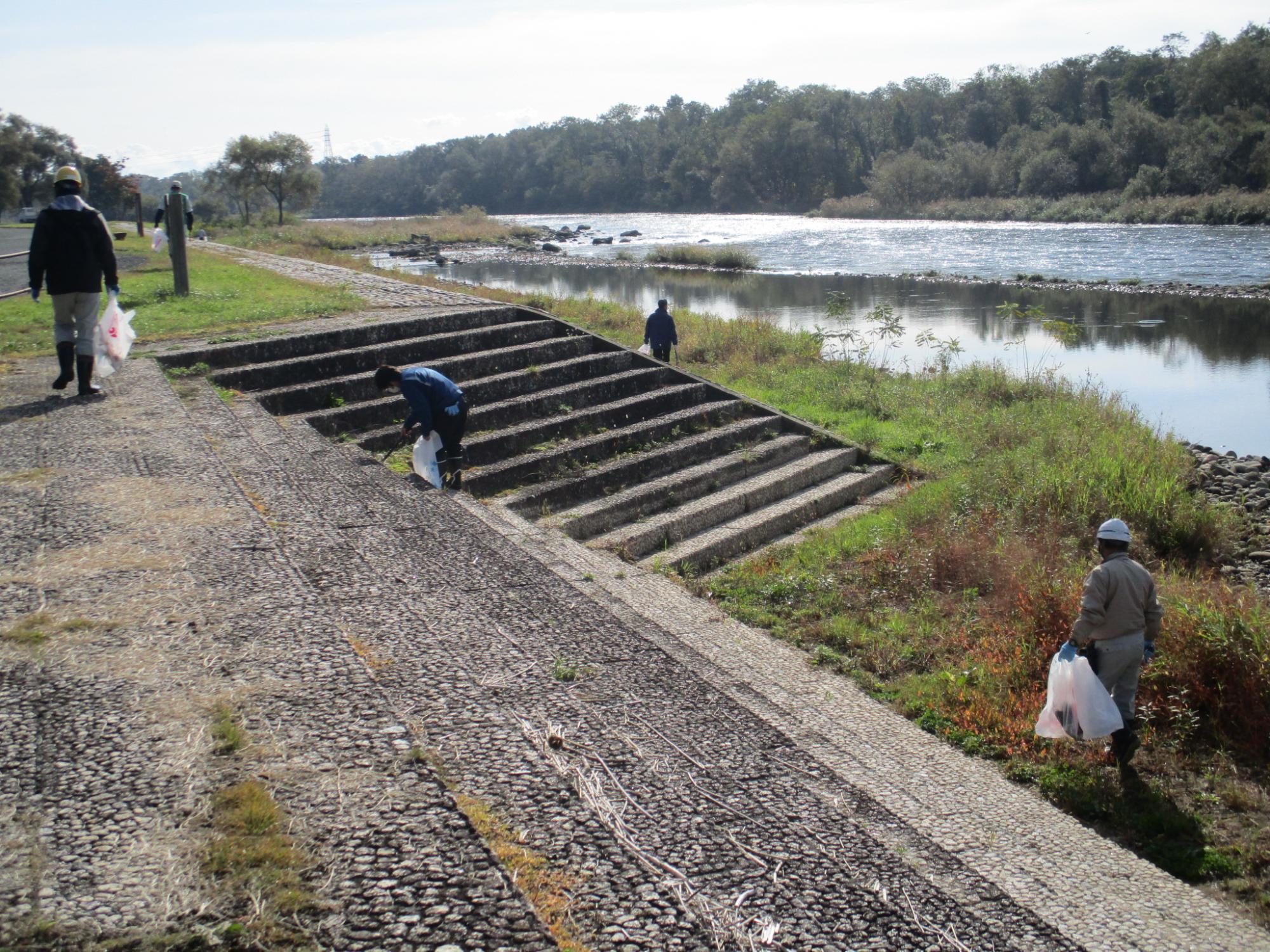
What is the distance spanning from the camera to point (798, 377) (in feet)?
52.7

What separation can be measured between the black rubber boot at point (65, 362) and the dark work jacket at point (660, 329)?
8.05 m

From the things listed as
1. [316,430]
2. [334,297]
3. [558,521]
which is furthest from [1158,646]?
[334,297]

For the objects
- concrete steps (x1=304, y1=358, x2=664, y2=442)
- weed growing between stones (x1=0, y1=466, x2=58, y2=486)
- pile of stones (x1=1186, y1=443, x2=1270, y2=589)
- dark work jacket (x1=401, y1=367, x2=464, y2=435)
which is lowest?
pile of stones (x1=1186, y1=443, x2=1270, y2=589)

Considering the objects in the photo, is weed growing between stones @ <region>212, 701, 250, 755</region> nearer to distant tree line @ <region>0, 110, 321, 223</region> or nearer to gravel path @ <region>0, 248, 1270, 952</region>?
gravel path @ <region>0, 248, 1270, 952</region>

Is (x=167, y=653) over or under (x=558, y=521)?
over

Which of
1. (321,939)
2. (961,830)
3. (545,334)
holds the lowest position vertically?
(961,830)

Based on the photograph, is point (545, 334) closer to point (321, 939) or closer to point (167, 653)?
point (167, 653)

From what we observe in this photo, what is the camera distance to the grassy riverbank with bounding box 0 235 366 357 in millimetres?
11383

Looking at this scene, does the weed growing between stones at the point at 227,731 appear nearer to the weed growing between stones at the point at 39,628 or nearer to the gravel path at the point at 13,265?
the weed growing between stones at the point at 39,628

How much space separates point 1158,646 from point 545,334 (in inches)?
346

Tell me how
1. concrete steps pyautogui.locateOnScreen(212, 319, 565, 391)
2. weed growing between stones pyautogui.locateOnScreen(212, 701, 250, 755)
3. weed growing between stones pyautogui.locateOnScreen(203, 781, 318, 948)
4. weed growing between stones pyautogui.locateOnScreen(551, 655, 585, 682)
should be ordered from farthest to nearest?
concrete steps pyautogui.locateOnScreen(212, 319, 565, 391) < weed growing between stones pyautogui.locateOnScreen(551, 655, 585, 682) < weed growing between stones pyautogui.locateOnScreen(212, 701, 250, 755) < weed growing between stones pyautogui.locateOnScreen(203, 781, 318, 948)

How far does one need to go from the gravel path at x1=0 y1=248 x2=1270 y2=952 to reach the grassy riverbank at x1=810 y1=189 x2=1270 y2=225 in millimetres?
50431

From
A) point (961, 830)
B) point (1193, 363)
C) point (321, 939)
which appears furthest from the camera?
point (1193, 363)

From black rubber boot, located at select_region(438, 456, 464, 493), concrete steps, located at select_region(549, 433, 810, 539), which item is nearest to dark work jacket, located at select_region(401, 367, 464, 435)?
black rubber boot, located at select_region(438, 456, 464, 493)
